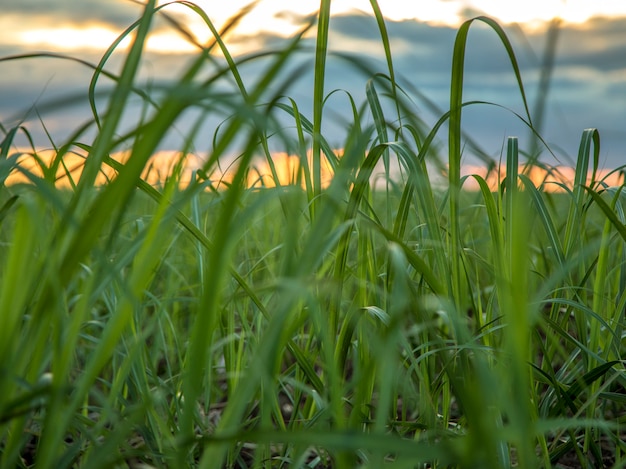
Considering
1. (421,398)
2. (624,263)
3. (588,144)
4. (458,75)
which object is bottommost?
(421,398)

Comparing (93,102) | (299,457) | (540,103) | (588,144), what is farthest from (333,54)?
(588,144)

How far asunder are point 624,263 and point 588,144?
240mm

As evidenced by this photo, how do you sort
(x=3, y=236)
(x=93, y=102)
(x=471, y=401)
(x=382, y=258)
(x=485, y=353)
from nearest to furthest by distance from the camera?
(x=471, y=401), (x=93, y=102), (x=485, y=353), (x=382, y=258), (x=3, y=236)

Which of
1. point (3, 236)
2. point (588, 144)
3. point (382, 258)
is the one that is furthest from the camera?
point (3, 236)

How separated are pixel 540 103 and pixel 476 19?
24cm

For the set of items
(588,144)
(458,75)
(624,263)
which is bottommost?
(624,263)

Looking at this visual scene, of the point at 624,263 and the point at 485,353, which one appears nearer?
the point at 485,353

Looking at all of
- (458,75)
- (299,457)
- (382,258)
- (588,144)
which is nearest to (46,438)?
(299,457)

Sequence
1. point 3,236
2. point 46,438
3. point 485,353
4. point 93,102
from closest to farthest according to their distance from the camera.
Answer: point 46,438, point 93,102, point 485,353, point 3,236

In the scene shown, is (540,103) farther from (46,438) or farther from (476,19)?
(46,438)

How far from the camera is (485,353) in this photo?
39.4 inches

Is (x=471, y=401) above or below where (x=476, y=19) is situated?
below

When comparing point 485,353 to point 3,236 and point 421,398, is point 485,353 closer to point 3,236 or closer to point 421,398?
point 421,398

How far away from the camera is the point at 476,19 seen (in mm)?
882
